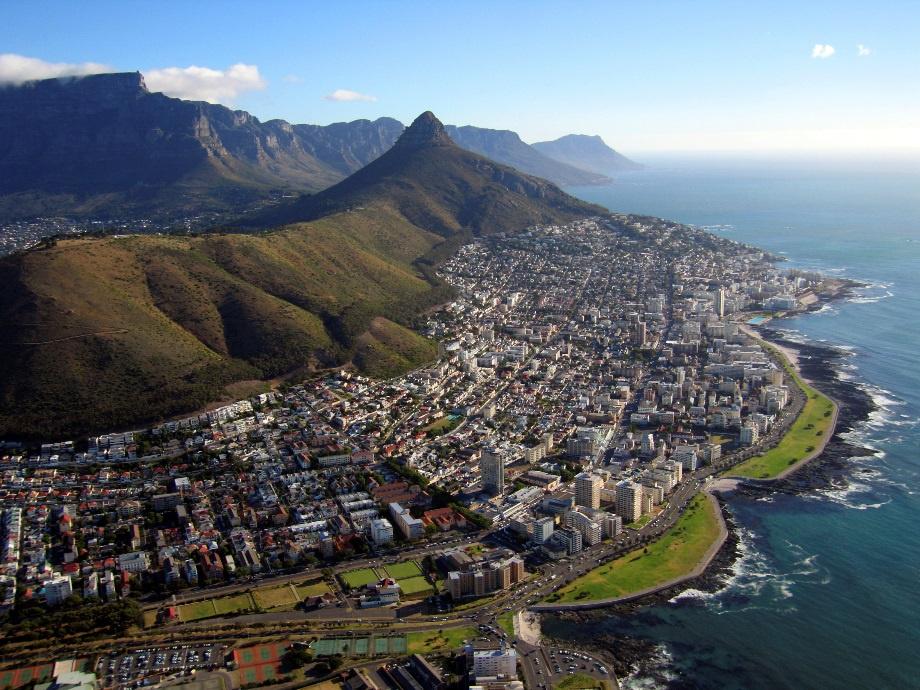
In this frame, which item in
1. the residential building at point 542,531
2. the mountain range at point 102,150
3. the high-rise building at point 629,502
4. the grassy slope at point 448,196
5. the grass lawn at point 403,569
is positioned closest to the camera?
the grass lawn at point 403,569

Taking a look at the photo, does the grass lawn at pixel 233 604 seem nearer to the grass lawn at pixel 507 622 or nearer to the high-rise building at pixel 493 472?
the grass lawn at pixel 507 622

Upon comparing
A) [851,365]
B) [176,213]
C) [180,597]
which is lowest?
[180,597]

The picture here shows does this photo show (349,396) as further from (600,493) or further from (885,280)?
(885,280)

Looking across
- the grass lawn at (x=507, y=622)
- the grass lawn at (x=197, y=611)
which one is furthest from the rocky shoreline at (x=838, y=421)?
the grass lawn at (x=197, y=611)

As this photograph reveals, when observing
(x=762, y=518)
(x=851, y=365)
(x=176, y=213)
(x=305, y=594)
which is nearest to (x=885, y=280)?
(x=851, y=365)

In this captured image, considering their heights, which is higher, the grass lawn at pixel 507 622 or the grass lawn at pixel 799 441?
the grass lawn at pixel 799 441

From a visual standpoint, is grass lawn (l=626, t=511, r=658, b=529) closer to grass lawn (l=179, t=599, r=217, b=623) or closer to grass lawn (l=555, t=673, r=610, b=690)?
grass lawn (l=555, t=673, r=610, b=690)
